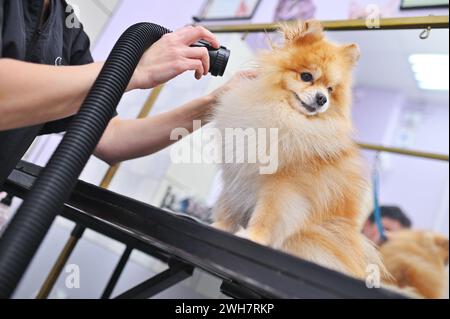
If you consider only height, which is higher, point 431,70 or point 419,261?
point 431,70

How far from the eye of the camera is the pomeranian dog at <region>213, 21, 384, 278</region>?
2.15 feet

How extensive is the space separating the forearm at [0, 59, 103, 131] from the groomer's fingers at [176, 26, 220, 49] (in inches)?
6.0

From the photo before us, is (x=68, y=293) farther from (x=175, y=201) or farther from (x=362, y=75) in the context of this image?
(x=362, y=75)

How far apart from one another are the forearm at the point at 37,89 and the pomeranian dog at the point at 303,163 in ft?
1.00

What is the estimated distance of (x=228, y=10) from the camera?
1.56m

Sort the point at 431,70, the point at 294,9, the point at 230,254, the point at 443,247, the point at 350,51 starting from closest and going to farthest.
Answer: the point at 230,254 < the point at 350,51 < the point at 294,9 < the point at 443,247 < the point at 431,70

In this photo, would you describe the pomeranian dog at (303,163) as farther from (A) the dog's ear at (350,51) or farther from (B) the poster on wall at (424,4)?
(B) the poster on wall at (424,4)

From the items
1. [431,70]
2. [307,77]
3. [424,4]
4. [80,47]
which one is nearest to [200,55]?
[307,77]

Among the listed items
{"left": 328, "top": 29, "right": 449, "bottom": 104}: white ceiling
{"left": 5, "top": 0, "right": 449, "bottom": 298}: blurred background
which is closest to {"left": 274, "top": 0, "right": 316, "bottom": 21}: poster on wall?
{"left": 5, "top": 0, "right": 449, "bottom": 298}: blurred background

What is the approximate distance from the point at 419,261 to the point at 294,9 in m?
1.37

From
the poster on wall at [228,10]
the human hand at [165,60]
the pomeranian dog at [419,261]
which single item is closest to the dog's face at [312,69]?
the human hand at [165,60]

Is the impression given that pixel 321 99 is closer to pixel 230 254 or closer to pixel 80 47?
pixel 230 254

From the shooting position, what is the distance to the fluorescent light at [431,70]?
7.48 ft

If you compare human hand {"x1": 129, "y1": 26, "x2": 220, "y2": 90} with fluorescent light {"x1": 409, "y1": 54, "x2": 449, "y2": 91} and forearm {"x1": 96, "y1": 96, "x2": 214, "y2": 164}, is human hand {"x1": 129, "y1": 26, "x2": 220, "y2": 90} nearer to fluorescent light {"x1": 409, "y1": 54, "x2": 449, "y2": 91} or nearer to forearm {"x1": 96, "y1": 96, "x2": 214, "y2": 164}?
forearm {"x1": 96, "y1": 96, "x2": 214, "y2": 164}
